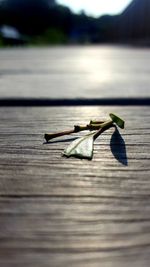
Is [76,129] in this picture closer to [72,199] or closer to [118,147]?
[118,147]

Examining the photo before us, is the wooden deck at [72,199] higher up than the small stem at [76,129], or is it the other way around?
the wooden deck at [72,199]

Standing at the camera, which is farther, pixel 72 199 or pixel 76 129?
pixel 76 129

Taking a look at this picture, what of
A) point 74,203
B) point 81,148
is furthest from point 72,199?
point 81,148

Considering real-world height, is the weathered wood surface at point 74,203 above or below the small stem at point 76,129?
above

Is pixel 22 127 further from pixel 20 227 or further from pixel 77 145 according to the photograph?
pixel 20 227

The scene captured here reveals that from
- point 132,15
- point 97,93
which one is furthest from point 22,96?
point 132,15

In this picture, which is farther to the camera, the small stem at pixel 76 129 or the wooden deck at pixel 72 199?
the small stem at pixel 76 129

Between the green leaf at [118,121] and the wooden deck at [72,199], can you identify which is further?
the green leaf at [118,121]
